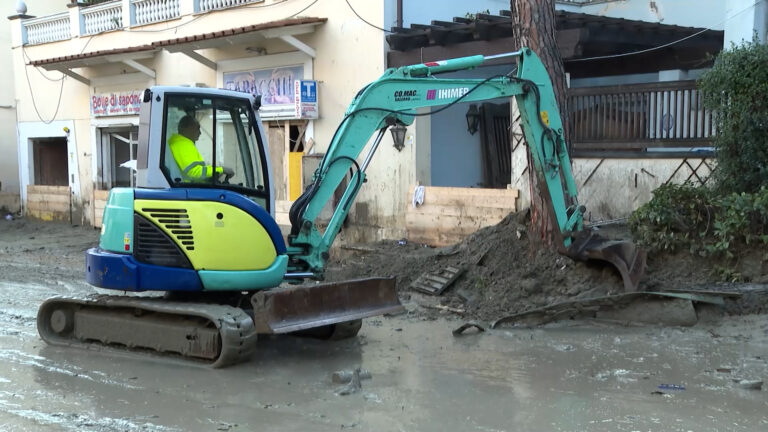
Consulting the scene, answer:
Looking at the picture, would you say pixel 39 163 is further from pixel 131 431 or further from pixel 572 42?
pixel 131 431

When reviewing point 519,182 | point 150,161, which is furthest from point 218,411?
point 519,182

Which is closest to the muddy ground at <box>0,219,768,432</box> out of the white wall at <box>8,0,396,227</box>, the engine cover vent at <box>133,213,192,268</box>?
the engine cover vent at <box>133,213,192,268</box>

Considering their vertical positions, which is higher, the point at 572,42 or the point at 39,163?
the point at 572,42

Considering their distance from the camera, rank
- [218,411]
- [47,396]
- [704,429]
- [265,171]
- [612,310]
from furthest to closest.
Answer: [612,310] < [265,171] < [47,396] < [218,411] < [704,429]

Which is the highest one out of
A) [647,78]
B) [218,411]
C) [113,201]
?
[647,78]

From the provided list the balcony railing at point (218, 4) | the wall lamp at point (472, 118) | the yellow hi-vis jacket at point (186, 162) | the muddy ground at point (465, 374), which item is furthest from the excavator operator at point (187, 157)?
the balcony railing at point (218, 4)

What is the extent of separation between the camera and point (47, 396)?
6805 mm

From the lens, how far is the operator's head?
778 centimetres

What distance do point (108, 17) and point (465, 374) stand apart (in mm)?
16691

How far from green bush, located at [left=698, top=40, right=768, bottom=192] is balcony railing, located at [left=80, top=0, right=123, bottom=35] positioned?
1493cm

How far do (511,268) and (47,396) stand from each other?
232 inches

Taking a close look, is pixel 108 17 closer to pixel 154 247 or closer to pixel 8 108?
pixel 8 108

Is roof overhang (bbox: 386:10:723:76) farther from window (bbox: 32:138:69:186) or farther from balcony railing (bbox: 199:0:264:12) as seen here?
window (bbox: 32:138:69:186)

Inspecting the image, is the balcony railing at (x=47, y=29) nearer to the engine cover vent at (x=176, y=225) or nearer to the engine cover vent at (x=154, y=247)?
the engine cover vent at (x=154, y=247)
